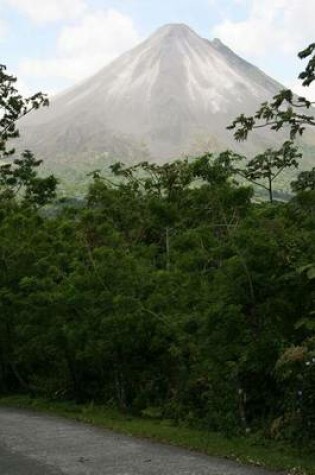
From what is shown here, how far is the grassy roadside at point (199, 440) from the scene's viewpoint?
11141mm

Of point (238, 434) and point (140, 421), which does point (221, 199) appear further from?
point (238, 434)

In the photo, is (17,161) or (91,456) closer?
(91,456)

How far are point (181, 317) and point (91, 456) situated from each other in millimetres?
5611

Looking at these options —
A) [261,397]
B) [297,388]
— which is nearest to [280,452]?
[297,388]

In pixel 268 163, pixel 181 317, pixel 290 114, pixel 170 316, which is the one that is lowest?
pixel 181 317

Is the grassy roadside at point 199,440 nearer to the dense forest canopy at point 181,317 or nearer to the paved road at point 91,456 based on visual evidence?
the paved road at point 91,456

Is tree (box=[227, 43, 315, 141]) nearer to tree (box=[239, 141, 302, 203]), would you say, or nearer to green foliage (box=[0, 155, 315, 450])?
green foliage (box=[0, 155, 315, 450])

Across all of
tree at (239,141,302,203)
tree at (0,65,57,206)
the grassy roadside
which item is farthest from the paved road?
tree at (0,65,57,206)

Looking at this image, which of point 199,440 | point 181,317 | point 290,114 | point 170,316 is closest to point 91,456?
point 199,440

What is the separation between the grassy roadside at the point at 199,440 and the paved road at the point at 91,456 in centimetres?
43

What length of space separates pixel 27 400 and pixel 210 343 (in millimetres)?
9728

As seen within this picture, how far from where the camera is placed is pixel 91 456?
38.6 feet

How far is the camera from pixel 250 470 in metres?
10.6

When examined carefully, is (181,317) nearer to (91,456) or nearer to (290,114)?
(91,456)
